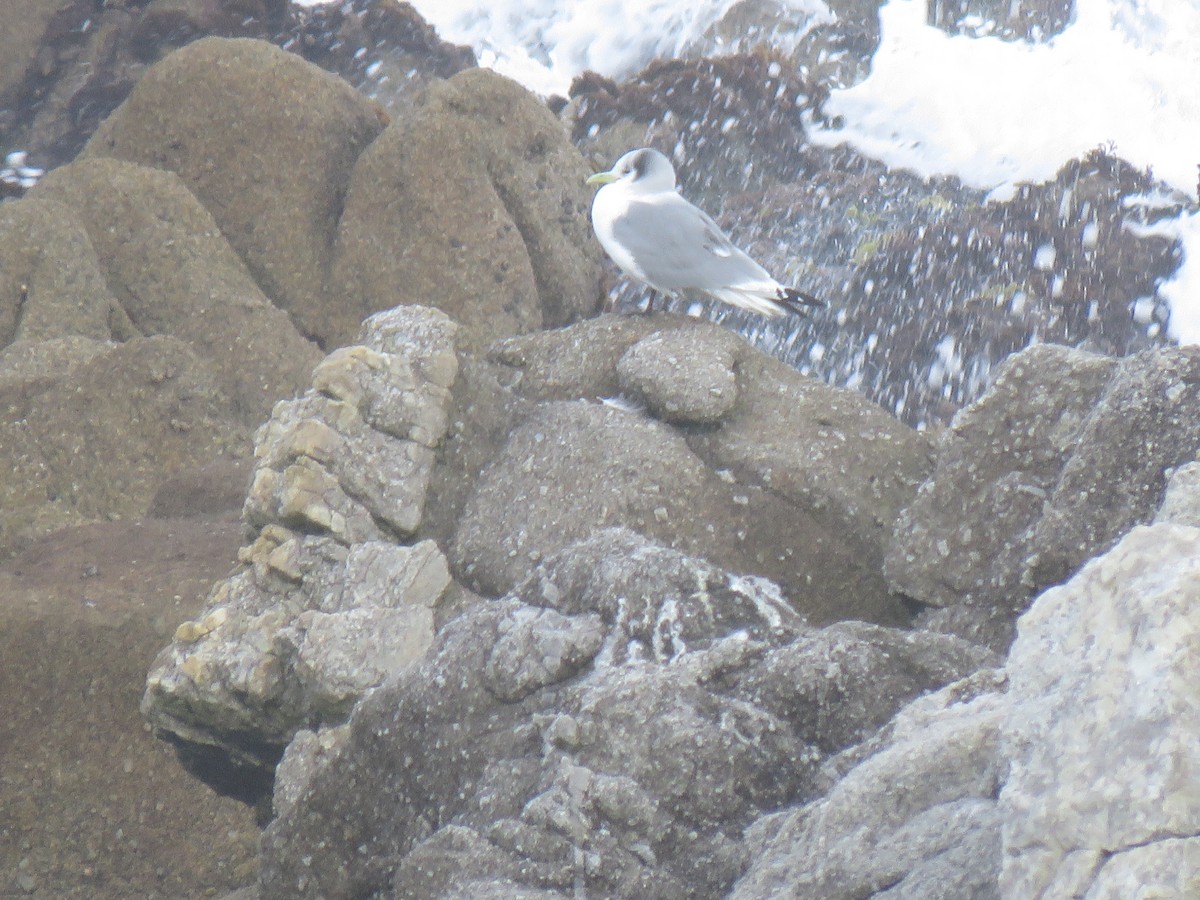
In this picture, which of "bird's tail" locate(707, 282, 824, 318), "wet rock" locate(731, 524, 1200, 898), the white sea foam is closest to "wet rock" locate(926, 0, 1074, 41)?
the white sea foam

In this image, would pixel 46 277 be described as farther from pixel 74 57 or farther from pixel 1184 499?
pixel 1184 499

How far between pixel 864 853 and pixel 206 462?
3848mm

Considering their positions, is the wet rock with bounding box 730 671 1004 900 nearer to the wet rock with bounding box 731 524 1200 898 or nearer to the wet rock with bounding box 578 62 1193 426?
the wet rock with bounding box 731 524 1200 898

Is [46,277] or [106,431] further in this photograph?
[46,277]

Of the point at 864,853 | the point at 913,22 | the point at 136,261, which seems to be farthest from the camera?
the point at 913,22

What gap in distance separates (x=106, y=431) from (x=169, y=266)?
66.2 inches

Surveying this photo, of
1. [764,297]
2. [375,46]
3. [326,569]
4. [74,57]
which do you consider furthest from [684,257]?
[74,57]

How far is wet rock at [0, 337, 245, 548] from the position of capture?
495 cm

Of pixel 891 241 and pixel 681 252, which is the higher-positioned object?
pixel 891 241

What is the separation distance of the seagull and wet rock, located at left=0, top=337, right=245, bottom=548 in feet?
5.84

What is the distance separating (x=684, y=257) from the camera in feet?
17.0

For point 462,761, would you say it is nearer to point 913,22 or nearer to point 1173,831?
point 1173,831

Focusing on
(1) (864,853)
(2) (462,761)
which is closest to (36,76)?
(2) (462,761)

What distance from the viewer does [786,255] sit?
8734mm
